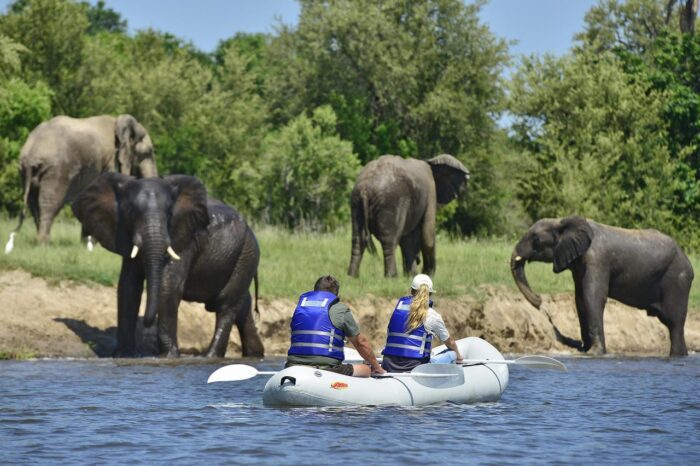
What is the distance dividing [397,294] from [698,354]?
20.3 ft

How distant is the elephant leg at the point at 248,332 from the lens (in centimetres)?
2402

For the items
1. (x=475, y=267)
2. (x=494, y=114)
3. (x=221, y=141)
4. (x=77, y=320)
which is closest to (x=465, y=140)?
(x=494, y=114)

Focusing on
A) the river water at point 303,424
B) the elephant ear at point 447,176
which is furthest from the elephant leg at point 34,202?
the river water at point 303,424

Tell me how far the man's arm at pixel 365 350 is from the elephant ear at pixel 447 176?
14.6m

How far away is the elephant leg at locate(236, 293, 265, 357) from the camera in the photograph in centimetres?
2402

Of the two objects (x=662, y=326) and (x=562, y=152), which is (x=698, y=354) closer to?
(x=662, y=326)

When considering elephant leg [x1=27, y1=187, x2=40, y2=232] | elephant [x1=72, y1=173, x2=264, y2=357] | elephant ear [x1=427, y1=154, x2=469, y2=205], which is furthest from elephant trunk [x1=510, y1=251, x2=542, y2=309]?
elephant leg [x1=27, y1=187, x2=40, y2=232]

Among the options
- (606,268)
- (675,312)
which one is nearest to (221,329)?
(606,268)

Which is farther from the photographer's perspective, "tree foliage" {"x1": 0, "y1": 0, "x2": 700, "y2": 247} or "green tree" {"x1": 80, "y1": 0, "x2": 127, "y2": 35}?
"green tree" {"x1": 80, "y1": 0, "x2": 127, "y2": 35}

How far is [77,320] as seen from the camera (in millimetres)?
23938

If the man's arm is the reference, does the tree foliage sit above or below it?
above

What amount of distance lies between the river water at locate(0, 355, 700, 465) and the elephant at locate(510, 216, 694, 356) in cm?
511

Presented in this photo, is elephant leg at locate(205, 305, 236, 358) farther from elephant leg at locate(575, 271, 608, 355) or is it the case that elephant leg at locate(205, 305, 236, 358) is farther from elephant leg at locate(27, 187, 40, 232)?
elephant leg at locate(27, 187, 40, 232)

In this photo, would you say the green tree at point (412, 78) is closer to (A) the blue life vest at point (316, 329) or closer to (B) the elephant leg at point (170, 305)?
(B) the elephant leg at point (170, 305)
